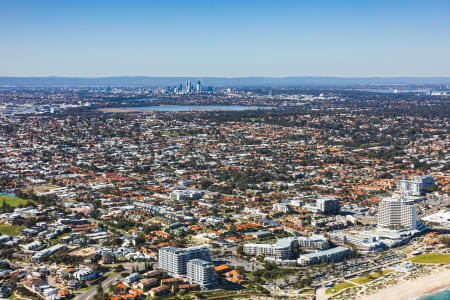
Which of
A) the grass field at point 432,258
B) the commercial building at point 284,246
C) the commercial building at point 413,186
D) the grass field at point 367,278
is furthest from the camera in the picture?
the commercial building at point 413,186

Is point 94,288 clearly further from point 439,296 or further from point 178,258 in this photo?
point 439,296

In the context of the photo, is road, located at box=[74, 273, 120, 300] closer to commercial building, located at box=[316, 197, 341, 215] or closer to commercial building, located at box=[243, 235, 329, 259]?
commercial building, located at box=[243, 235, 329, 259]

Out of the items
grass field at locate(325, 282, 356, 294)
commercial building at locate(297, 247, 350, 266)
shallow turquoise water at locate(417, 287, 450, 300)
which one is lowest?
shallow turquoise water at locate(417, 287, 450, 300)

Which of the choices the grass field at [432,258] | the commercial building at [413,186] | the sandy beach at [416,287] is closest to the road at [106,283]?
the sandy beach at [416,287]

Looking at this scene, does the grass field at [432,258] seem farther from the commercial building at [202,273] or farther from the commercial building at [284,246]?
the commercial building at [202,273]

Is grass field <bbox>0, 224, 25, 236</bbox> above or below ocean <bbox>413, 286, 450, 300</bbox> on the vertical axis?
below

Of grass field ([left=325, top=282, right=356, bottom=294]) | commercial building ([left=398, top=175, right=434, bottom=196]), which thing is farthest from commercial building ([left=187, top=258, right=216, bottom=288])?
commercial building ([left=398, top=175, right=434, bottom=196])

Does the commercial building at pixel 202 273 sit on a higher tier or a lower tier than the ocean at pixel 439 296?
higher
